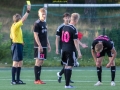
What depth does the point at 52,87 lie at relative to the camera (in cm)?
1600

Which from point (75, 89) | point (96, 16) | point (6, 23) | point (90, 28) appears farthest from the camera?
point (6, 23)

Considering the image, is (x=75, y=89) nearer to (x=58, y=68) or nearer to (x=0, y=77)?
(x=0, y=77)

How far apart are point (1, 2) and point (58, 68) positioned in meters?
26.5

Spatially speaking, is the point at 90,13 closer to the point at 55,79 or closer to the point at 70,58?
the point at 55,79

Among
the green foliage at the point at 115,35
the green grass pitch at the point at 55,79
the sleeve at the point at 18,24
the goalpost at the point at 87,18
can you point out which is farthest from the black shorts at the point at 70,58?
the green foliage at the point at 115,35

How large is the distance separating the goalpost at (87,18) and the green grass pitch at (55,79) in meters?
2.76

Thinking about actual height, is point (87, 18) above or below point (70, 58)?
above

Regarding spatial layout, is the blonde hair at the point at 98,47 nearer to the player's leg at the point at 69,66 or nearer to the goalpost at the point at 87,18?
the player's leg at the point at 69,66

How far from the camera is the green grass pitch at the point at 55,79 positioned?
1603 cm

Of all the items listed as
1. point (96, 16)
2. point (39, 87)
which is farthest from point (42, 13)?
point (96, 16)

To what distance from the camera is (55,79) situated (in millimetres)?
Answer: 18734

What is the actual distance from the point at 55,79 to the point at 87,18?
30.5ft

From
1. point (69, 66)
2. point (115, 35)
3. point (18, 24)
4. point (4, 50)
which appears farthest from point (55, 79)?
point (115, 35)

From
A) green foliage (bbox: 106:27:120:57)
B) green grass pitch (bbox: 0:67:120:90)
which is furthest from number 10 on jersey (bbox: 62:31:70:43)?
green foliage (bbox: 106:27:120:57)
